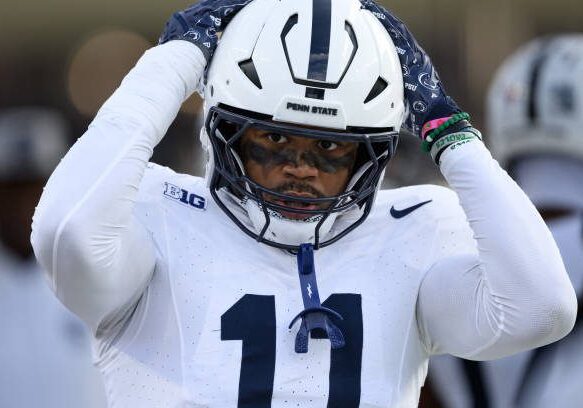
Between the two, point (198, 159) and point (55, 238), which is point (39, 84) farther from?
point (55, 238)

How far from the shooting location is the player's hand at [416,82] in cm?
272

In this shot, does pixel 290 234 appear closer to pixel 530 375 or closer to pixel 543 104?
pixel 530 375

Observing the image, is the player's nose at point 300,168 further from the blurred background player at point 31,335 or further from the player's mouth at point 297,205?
the blurred background player at point 31,335

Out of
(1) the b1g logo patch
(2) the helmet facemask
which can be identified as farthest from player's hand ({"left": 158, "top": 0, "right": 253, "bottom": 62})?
(1) the b1g logo patch

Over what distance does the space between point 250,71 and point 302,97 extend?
12cm

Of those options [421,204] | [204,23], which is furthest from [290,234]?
[204,23]

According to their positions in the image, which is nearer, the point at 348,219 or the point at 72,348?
the point at 348,219

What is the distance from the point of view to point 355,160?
8.88 feet

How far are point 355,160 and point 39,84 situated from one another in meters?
3.80

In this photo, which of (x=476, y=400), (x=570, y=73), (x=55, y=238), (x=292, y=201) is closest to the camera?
(x=55, y=238)

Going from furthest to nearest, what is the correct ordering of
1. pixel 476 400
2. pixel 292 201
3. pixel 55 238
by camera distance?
pixel 476 400 < pixel 292 201 < pixel 55 238

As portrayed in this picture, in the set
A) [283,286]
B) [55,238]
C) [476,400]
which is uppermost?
[55,238]

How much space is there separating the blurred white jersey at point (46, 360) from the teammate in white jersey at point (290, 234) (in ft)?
6.63

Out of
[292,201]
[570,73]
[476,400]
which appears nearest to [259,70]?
[292,201]
